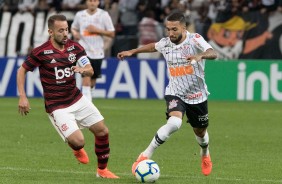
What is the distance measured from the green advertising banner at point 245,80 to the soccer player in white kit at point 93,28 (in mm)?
5009

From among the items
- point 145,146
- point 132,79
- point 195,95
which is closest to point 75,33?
point 145,146

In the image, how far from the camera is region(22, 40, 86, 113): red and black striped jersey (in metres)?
11.1

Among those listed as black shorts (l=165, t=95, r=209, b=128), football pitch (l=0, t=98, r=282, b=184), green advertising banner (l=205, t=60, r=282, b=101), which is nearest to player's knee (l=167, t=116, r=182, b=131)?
black shorts (l=165, t=95, r=209, b=128)

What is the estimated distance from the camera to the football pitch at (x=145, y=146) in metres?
11.3

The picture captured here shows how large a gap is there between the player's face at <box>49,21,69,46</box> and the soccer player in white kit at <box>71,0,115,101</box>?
788 centimetres

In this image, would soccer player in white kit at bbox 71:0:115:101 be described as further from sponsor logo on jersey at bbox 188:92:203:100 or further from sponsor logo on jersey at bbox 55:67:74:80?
sponsor logo on jersey at bbox 55:67:74:80

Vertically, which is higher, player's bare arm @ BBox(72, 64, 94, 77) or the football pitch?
player's bare arm @ BBox(72, 64, 94, 77)

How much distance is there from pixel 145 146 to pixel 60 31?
4.09m

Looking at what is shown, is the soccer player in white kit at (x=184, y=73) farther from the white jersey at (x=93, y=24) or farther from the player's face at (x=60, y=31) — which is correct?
the white jersey at (x=93, y=24)

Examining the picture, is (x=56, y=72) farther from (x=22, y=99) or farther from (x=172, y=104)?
(x=172, y=104)

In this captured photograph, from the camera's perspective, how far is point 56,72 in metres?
11.1

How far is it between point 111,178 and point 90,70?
4.22 ft

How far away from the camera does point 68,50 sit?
1121 cm

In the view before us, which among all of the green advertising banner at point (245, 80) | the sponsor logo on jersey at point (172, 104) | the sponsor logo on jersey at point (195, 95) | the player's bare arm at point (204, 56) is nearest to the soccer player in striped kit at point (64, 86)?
the sponsor logo on jersey at point (172, 104)
